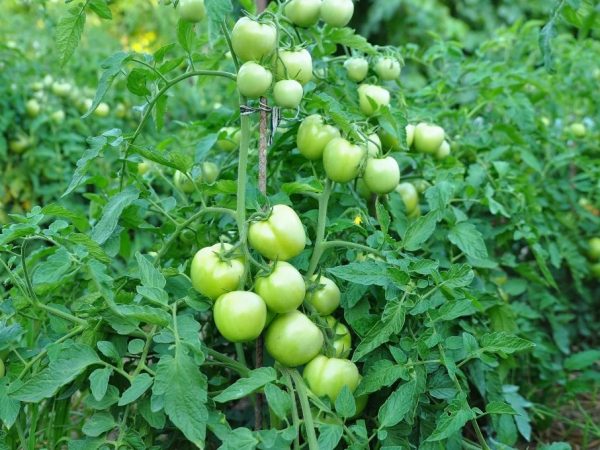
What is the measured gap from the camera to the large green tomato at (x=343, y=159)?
1198 mm

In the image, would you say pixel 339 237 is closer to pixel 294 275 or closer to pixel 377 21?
pixel 294 275

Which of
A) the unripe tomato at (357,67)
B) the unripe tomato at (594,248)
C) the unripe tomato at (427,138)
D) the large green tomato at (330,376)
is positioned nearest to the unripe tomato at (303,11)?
the unripe tomato at (357,67)

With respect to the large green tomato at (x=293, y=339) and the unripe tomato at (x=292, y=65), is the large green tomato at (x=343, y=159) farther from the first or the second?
the large green tomato at (x=293, y=339)

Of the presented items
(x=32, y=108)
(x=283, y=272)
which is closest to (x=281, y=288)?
Answer: (x=283, y=272)

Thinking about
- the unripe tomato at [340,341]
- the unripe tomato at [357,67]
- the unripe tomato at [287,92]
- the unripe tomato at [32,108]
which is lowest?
the unripe tomato at [32,108]

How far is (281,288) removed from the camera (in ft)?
3.50

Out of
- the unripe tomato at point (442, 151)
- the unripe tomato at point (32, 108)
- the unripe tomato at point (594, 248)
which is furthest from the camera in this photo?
the unripe tomato at point (32, 108)

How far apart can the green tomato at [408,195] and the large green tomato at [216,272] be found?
57 centimetres

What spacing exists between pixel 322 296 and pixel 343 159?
0.24 metres

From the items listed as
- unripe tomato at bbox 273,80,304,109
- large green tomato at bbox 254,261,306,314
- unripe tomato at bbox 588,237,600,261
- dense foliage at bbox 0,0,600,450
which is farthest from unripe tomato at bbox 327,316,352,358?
unripe tomato at bbox 588,237,600,261

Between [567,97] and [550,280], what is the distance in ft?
4.20

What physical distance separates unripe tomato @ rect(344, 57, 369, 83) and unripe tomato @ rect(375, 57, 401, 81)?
0.09ft

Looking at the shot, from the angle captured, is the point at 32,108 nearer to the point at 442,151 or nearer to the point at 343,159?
the point at 442,151

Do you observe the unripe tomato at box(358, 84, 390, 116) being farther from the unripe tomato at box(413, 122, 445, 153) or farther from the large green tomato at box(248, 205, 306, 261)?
the large green tomato at box(248, 205, 306, 261)
